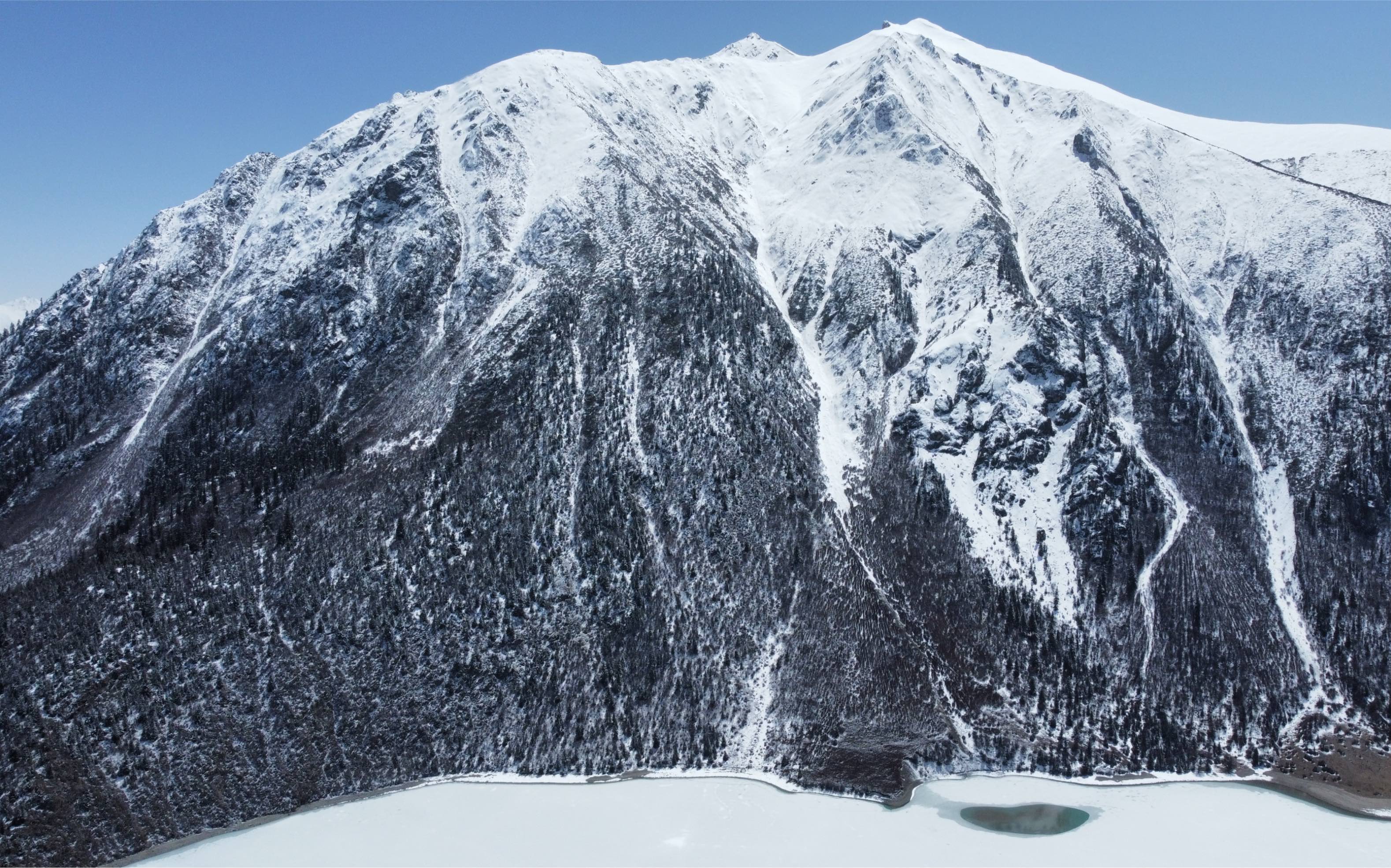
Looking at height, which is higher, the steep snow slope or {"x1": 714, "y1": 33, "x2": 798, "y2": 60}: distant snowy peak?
{"x1": 714, "y1": 33, "x2": 798, "y2": 60}: distant snowy peak

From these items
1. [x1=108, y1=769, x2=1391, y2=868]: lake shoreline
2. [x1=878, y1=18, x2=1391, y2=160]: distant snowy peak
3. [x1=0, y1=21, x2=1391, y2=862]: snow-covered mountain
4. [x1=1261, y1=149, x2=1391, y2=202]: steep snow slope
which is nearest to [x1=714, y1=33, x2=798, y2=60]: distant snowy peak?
[x1=878, y1=18, x2=1391, y2=160]: distant snowy peak

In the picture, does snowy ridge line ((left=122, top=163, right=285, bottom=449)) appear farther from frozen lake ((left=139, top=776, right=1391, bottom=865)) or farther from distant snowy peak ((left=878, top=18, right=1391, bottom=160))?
distant snowy peak ((left=878, top=18, right=1391, bottom=160))

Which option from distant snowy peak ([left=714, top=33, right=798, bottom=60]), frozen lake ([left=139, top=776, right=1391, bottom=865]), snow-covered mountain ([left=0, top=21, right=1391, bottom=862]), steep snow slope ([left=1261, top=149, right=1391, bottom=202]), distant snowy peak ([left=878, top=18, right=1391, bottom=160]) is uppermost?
distant snowy peak ([left=714, top=33, right=798, bottom=60])

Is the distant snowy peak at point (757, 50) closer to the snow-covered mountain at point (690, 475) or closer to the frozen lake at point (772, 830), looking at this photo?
the snow-covered mountain at point (690, 475)

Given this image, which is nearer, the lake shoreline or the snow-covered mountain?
the lake shoreline

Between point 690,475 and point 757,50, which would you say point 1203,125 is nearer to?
point 757,50

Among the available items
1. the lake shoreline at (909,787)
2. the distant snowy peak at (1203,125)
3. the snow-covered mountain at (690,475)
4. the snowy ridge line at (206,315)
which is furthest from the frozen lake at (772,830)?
the distant snowy peak at (1203,125)

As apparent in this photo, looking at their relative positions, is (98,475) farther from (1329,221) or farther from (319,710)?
(1329,221)
